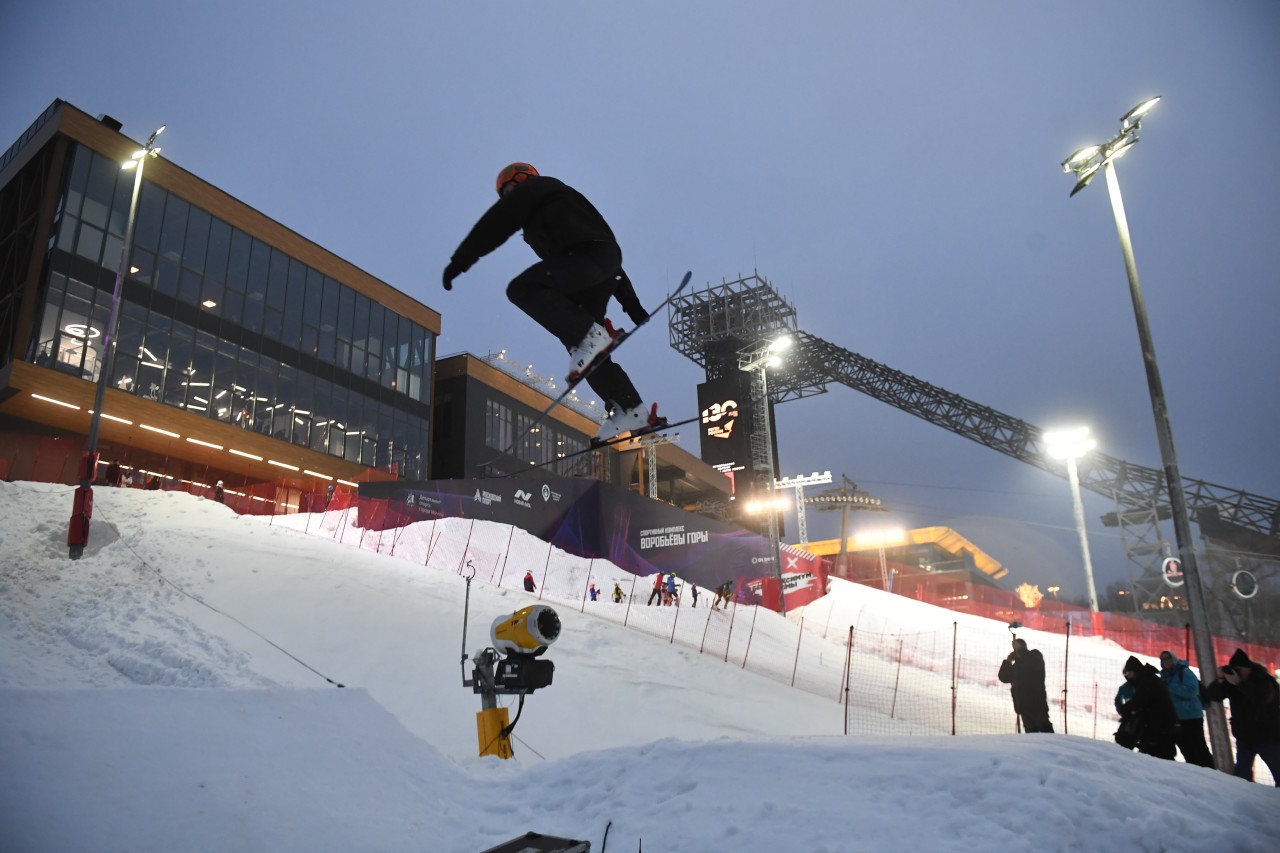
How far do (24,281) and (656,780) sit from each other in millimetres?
29756

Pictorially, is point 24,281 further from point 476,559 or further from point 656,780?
point 656,780

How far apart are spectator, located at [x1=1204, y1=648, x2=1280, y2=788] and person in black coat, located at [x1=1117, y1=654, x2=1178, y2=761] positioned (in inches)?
17.8

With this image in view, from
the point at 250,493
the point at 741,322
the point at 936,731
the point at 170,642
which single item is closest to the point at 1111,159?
the point at 936,731

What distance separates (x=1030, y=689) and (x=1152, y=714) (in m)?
1.94

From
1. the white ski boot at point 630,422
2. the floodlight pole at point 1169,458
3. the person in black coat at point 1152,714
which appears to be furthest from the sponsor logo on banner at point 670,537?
the white ski boot at point 630,422

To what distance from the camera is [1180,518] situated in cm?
927

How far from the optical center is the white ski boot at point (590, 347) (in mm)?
4625

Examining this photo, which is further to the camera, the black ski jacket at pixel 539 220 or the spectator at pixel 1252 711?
the spectator at pixel 1252 711

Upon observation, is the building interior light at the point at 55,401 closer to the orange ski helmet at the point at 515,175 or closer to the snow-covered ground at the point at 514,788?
the snow-covered ground at the point at 514,788

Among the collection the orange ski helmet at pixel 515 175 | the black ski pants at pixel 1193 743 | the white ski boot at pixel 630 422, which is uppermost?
the orange ski helmet at pixel 515 175

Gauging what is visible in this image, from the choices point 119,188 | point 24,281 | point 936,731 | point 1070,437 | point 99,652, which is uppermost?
point 119,188

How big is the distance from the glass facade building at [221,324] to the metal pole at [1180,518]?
27715mm

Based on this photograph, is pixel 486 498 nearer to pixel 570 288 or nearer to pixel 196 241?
pixel 196 241

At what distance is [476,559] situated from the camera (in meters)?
23.9
